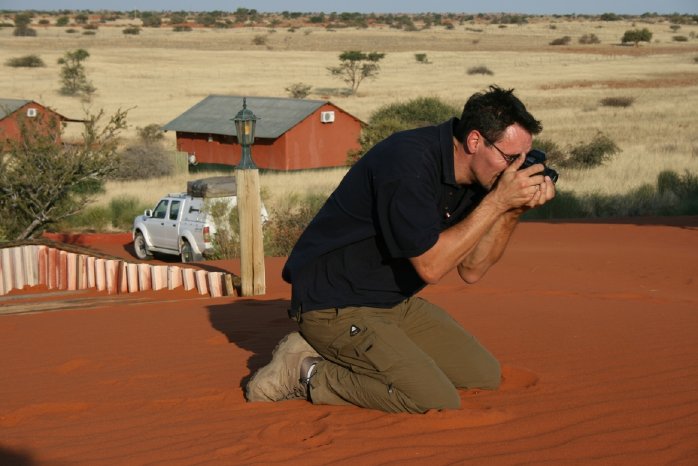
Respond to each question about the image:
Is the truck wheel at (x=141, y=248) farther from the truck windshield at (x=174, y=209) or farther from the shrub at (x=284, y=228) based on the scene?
the shrub at (x=284, y=228)

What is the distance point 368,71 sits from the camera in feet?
209

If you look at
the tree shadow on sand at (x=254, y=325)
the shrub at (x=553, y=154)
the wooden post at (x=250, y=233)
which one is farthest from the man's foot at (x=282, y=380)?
the shrub at (x=553, y=154)

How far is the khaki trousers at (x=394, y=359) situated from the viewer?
4848 millimetres

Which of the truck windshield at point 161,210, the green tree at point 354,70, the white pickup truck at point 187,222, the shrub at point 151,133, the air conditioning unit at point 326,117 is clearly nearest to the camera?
the white pickup truck at point 187,222

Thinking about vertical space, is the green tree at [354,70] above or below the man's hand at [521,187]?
below

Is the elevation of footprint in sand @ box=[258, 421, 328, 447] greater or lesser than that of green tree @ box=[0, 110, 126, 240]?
greater

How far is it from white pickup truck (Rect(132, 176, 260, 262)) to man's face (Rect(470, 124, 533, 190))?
1262 centimetres

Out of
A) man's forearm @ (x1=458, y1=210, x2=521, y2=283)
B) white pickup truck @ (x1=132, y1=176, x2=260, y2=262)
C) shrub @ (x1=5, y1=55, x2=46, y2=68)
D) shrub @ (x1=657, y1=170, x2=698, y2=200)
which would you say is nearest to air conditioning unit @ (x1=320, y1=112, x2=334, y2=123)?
shrub @ (x1=657, y1=170, x2=698, y2=200)

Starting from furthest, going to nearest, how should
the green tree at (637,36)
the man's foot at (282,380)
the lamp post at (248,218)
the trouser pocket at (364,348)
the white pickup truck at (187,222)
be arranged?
the green tree at (637,36)
the white pickup truck at (187,222)
the lamp post at (248,218)
the man's foot at (282,380)
the trouser pocket at (364,348)

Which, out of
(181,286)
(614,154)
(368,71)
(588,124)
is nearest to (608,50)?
(368,71)

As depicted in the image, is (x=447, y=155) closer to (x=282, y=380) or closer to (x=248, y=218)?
(x=282, y=380)

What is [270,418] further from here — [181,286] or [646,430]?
[181,286]

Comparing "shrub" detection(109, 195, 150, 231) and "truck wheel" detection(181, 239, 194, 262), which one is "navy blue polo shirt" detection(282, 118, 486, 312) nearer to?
"truck wheel" detection(181, 239, 194, 262)

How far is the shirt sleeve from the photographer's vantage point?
4660mm
